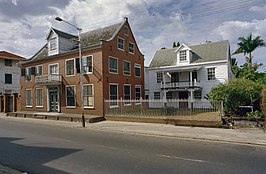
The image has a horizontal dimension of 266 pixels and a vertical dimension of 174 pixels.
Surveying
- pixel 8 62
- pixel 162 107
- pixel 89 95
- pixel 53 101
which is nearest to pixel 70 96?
pixel 89 95

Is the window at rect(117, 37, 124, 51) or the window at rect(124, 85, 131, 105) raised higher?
the window at rect(117, 37, 124, 51)

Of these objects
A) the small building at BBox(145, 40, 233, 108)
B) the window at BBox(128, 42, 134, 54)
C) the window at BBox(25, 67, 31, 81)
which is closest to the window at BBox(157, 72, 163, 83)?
the small building at BBox(145, 40, 233, 108)

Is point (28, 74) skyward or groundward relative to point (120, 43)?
groundward

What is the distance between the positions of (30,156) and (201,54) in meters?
26.1

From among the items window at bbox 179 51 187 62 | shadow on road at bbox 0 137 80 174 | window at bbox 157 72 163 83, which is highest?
window at bbox 179 51 187 62

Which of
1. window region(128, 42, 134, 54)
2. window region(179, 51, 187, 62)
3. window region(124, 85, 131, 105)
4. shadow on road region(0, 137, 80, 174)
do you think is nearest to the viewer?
shadow on road region(0, 137, 80, 174)

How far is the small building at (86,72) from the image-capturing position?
21047 mm

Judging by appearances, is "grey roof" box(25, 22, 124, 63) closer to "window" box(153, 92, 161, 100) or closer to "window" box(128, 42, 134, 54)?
"window" box(128, 42, 134, 54)

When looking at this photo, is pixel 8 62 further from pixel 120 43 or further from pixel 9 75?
pixel 120 43

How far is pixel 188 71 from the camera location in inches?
1136

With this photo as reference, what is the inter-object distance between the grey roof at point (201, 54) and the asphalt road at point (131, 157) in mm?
20202

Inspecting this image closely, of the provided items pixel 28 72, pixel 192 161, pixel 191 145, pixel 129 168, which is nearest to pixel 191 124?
pixel 191 145

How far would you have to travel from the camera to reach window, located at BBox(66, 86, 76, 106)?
74.2ft

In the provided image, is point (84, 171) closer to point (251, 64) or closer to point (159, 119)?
point (159, 119)
